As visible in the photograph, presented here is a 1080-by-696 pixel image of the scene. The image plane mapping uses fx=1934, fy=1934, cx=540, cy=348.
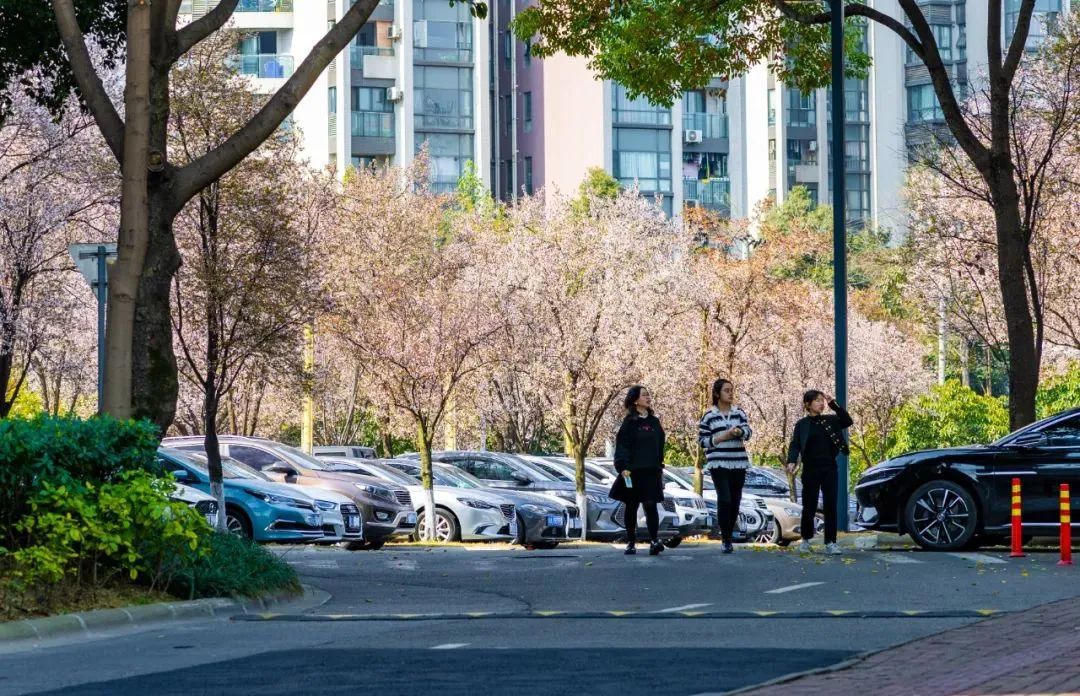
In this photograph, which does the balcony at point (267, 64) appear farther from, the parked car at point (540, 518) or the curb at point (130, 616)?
the curb at point (130, 616)

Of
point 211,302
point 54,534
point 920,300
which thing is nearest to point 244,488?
point 211,302

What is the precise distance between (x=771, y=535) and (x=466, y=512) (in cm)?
1081

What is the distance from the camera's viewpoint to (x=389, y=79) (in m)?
76.6

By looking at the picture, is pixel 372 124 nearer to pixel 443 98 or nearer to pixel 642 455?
pixel 443 98

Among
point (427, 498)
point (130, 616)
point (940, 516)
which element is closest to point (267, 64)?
point (427, 498)

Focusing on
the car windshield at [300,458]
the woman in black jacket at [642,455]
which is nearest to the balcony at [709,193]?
the car windshield at [300,458]

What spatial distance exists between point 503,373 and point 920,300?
1017 centimetres

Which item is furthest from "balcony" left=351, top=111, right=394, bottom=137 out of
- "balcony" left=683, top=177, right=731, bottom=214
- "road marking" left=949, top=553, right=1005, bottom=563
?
"road marking" left=949, top=553, right=1005, bottom=563

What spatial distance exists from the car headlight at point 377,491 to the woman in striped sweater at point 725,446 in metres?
9.77

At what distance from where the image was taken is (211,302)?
26.6m

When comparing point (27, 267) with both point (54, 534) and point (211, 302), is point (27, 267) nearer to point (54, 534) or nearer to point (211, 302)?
point (211, 302)

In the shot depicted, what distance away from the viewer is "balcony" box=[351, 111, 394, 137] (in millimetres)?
75875

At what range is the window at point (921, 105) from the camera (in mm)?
84750

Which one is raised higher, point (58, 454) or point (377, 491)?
point (58, 454)
